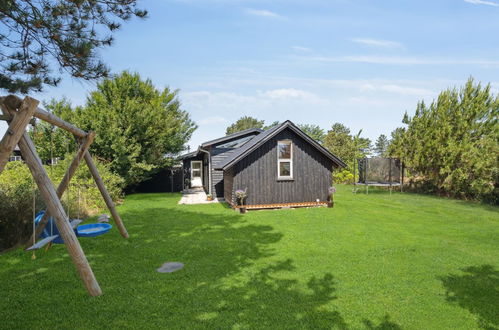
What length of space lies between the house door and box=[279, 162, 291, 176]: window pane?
1283cm

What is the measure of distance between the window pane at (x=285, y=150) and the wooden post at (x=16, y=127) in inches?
406

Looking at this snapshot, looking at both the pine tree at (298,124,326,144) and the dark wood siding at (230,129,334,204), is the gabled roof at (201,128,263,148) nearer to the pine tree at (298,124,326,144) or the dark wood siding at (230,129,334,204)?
the dark wood siding at (230,129,334,204)

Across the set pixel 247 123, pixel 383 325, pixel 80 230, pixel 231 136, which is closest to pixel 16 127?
pixel 80 230

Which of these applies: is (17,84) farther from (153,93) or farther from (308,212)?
(153,93)

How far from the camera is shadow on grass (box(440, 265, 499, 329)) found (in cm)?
402

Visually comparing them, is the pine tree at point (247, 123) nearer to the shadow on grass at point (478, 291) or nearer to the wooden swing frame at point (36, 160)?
the shadow on grass at point (478, 291)

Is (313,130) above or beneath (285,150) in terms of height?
above

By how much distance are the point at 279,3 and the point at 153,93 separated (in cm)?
1622

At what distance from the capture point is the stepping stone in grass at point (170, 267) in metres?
5.62

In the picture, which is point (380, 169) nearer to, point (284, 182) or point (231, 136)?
point (231, 136)

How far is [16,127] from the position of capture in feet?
13.0

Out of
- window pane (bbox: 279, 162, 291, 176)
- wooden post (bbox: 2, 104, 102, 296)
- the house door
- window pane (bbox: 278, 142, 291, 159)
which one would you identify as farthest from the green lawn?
the house door

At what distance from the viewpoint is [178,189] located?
24.2 m

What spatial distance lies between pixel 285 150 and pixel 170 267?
8782mm
